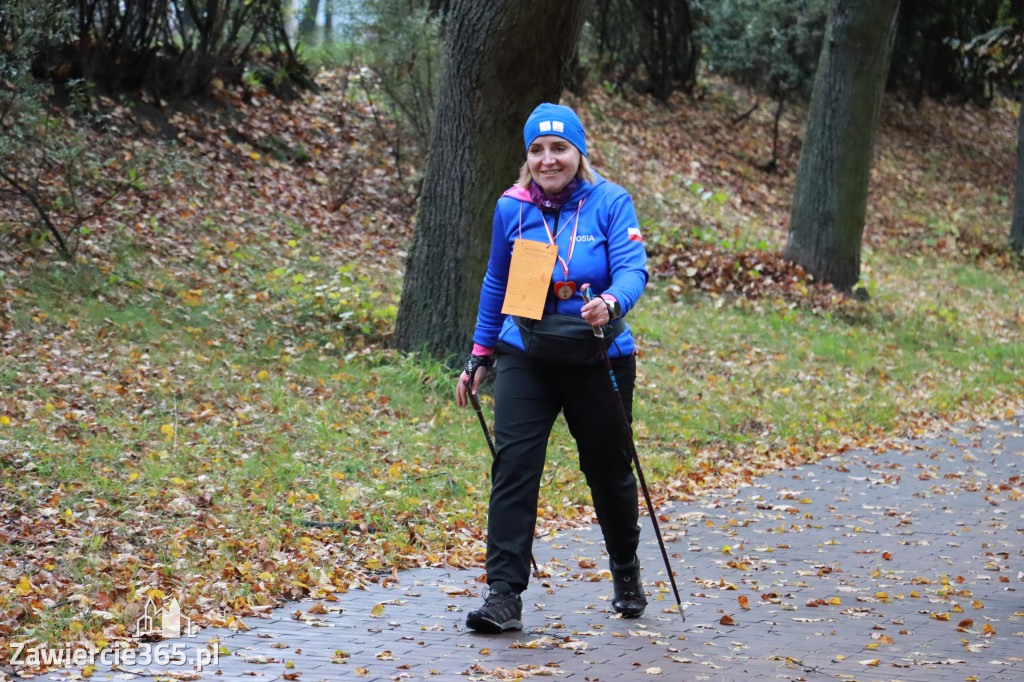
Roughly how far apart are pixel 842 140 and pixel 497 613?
12753 mm

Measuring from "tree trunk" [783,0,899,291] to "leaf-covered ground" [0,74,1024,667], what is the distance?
60 cm

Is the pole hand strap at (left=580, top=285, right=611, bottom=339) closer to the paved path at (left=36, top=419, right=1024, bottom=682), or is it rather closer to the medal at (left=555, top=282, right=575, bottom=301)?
the medal at (left=555, top=282, right=575, bottom=301)

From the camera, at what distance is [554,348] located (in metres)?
4.75

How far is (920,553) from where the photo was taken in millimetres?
6535

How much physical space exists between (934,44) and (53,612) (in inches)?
1173

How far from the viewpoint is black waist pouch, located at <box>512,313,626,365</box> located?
15.5 feet

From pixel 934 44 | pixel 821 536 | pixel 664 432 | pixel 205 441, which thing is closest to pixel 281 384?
pixel 205 441

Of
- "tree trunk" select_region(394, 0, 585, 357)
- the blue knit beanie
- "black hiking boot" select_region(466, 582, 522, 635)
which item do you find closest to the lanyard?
the blue knit beanie

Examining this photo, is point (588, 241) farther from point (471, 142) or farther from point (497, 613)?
point (471, 142)

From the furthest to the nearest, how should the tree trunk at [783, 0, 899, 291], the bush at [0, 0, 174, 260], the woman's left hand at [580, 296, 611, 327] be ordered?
the tree trunk at [783, 0, 899, 291]
the bush at [0, 0, 174, 260]
the woman's left hand at [580, 296, 611, 327]

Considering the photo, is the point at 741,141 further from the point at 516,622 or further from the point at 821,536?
the point at 516,622

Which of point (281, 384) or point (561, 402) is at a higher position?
point (561, 402)

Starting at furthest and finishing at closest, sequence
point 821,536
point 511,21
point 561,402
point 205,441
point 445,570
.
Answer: point 511,21 < point 205,441 < point 821,536 < point 445,570 < point 561,402

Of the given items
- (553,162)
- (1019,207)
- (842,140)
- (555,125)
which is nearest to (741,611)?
(553,162)
